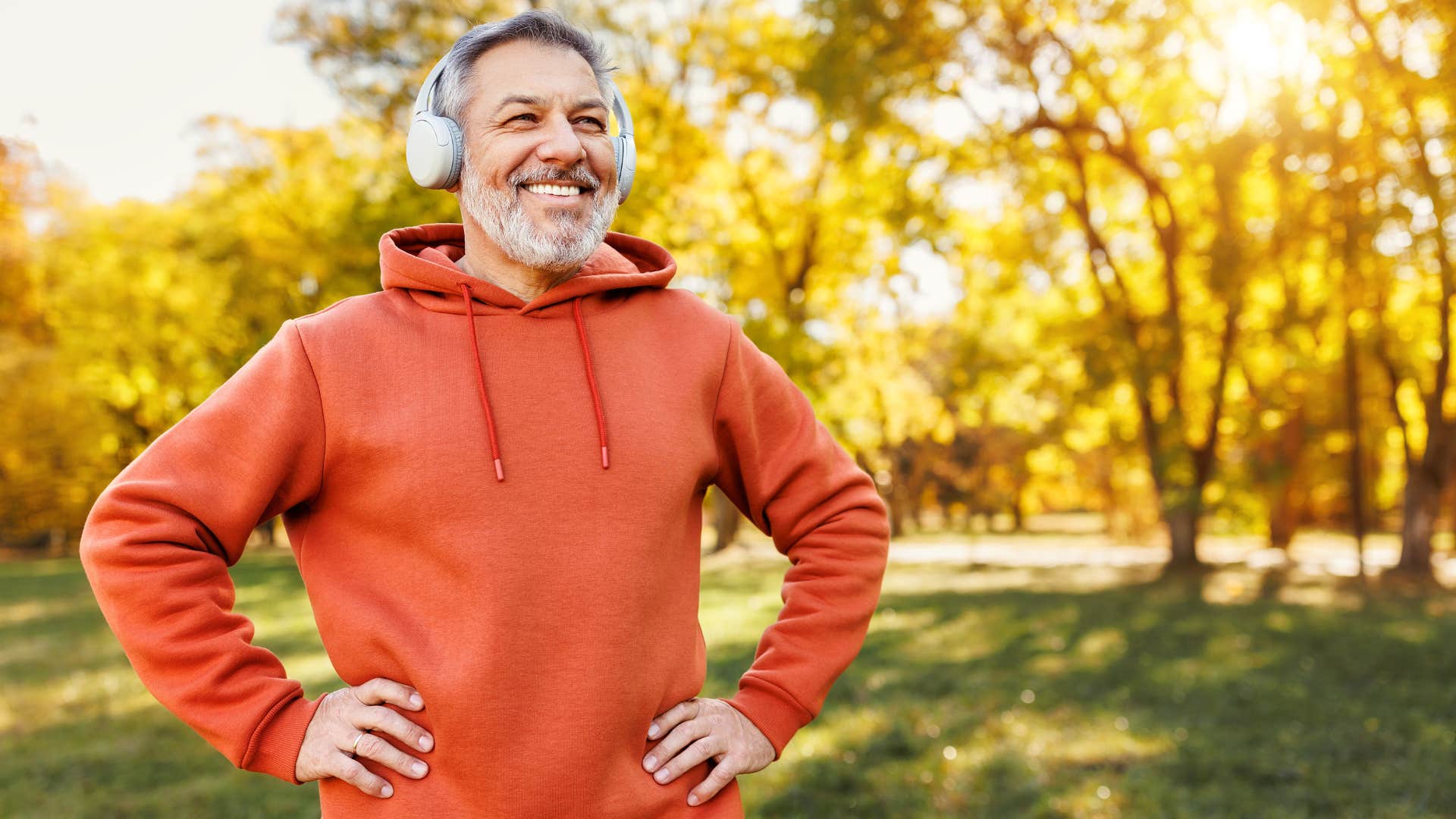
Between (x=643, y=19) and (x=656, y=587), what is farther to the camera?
(x=643, y=19)

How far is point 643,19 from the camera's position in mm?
16656

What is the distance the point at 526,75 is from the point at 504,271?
377mm

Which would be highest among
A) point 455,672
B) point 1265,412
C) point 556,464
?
point 556,464

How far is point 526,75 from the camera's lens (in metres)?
2.01

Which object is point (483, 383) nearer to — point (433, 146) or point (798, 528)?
point (433, 146)

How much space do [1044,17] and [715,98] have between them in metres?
5.81

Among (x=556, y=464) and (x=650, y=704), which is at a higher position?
(x=556, y=464)

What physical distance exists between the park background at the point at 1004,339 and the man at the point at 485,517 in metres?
0.20

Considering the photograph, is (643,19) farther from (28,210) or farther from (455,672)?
(455,672)

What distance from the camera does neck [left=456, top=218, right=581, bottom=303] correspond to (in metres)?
2.07

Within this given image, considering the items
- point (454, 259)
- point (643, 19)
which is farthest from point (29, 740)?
point (643, 19)

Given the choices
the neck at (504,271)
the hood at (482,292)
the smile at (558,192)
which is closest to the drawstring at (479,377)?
the hood at (482,292)

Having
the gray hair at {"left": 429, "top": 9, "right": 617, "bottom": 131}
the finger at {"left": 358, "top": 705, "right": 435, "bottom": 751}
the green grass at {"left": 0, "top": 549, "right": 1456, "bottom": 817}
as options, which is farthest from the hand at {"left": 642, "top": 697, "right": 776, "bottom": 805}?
the green grass at {"left": 0, "top": 549, "right": 1456, "bottom": 817}

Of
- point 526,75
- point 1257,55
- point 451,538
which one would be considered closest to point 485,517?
point 451,538
